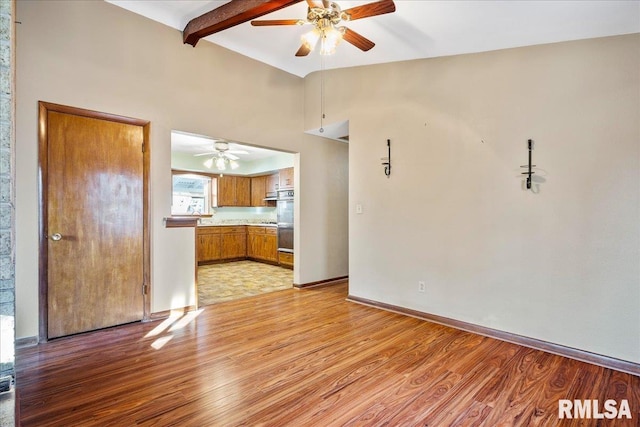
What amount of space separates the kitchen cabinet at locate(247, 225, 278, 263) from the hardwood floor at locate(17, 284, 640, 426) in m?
3.82

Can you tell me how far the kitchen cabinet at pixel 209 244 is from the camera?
7.17 metres

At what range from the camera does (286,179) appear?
7.00m

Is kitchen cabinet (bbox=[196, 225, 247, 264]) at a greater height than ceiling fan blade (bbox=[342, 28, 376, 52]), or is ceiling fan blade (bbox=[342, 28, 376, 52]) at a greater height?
ceiling fan blade (bbox=[342, 28, 376, 52])

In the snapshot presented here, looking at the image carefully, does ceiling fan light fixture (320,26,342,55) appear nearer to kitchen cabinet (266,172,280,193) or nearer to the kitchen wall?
kitchen cabinet (266,172,280,193)

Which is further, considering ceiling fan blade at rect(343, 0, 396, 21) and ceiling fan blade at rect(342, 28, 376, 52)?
ceiling fan blade at rect(342, 28, 376, 52)

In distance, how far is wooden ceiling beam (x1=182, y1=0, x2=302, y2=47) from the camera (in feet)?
9.06

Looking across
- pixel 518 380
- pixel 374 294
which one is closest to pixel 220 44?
pixel 374 294

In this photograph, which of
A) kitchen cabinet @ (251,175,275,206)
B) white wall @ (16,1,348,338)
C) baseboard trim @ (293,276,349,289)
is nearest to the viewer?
white wall @ (16,1,348,338)

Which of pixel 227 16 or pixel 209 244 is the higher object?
pixel 227 16

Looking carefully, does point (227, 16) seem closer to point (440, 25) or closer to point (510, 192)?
point (440, 25)

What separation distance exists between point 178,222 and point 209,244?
383 centimetres

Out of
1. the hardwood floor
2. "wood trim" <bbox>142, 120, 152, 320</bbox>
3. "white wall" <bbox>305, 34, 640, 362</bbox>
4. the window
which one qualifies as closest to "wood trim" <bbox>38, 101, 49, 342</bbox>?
the hardwood floor

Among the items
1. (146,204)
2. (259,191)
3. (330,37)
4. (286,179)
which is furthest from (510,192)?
(259,191)

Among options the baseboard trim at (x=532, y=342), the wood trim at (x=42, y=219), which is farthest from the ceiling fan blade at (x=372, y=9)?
the baseboard trim at (x=532, y=342)
